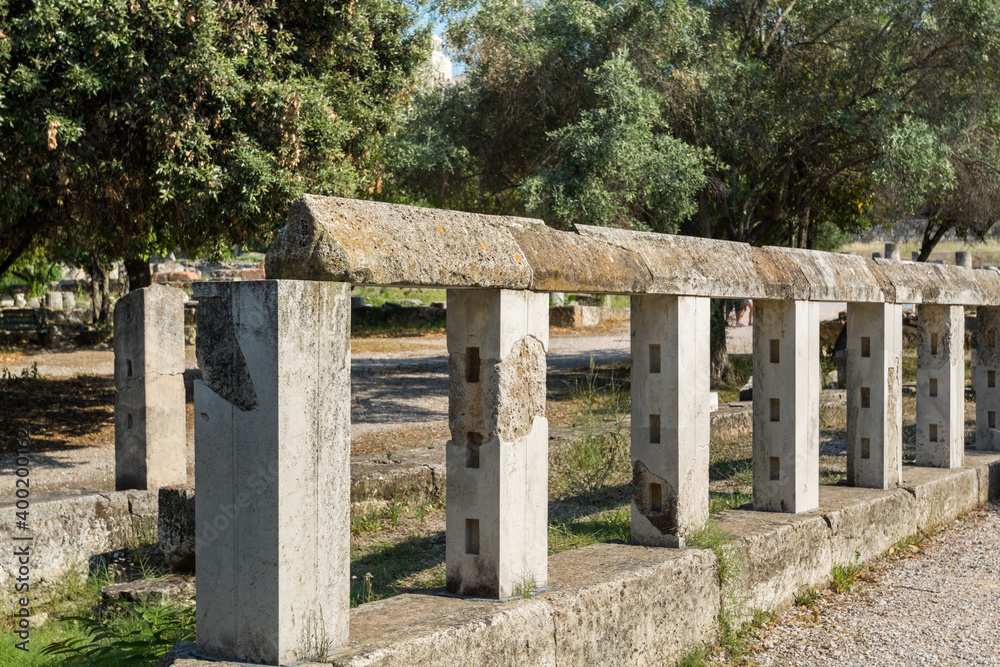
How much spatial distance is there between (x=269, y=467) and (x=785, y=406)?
3891mm

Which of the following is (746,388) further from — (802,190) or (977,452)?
(977,452)

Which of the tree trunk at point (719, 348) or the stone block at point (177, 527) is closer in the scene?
the stone block at point (177, 527)

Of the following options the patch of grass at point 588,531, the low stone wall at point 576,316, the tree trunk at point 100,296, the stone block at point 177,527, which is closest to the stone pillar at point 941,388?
the patch of grass at point 588,531

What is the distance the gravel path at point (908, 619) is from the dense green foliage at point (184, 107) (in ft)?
19.4

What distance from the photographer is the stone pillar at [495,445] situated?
4.00 m

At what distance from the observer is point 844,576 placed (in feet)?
20.4

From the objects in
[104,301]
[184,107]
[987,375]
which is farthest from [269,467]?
[104,301]

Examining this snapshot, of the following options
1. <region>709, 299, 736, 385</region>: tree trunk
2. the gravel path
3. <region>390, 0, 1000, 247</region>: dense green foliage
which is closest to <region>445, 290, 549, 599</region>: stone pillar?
the gravel path

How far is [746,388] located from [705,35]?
5.00 m

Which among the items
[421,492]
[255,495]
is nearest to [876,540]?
[421,492]

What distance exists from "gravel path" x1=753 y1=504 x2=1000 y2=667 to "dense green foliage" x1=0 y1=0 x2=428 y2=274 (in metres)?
5.91

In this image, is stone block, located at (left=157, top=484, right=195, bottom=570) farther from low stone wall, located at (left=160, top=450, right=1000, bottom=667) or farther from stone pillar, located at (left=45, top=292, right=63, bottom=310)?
stone pillar, located at (left=45, top=292, right=63, bottom=310)

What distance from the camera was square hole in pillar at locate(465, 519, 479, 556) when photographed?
4105 mm
